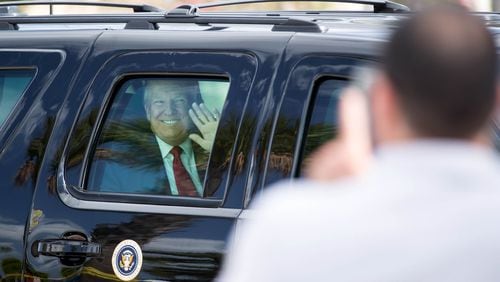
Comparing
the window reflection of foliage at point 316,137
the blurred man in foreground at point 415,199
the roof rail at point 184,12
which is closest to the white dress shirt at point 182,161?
the window reflection of foliage at point 316,137

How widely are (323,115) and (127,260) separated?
2.25 feet

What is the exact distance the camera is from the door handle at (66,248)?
3676 mm

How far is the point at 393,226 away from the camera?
1657 mm

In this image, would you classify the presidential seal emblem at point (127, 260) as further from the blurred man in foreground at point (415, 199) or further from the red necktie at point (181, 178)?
the blurred man in foreground at point (415, 199)

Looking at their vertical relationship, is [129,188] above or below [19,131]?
below

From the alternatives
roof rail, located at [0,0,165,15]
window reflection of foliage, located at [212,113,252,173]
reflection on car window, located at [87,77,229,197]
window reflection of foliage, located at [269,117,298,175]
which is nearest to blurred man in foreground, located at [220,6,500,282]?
window reflection of foliage, located at [269,117,298,175]

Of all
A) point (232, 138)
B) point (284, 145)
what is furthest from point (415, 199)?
point (232, 138)

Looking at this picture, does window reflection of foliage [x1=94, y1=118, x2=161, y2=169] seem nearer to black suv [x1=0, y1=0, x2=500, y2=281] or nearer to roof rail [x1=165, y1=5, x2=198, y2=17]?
black suv [x1=0, y1=0, x2=500, y2=281]

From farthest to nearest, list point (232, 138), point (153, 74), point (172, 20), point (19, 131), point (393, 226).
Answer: point (172, 20) < point (19, 131) < point (153, 74) < point (232, 138) < point (393, 226)

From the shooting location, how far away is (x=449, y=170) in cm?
168

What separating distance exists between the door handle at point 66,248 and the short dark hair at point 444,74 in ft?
6.89

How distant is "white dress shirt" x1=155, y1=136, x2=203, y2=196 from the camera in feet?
12.3

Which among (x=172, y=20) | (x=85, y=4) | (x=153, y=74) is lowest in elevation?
(x=153, y=74)

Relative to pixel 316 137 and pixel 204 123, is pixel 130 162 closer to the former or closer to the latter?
pixel 204 123
